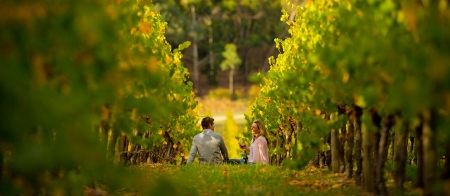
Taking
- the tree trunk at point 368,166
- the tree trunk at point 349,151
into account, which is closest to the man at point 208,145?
the tree trunk at point 349,151

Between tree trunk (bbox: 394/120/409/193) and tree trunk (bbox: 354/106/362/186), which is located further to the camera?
tree trunk (bbox: 354/106/362/186)

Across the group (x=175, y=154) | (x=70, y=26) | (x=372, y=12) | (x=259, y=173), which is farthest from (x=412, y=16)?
(x=175, y=154)

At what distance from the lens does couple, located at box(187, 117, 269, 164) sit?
1556cm

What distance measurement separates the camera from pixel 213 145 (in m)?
15.6

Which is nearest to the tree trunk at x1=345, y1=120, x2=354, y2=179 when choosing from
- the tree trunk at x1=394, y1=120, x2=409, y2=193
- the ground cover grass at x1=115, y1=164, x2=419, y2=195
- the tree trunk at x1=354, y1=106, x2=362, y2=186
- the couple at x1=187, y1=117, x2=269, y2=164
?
the ground cover grass at x1=115, y1=164, x2=419, y2=195

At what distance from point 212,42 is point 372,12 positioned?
6583 centimetres

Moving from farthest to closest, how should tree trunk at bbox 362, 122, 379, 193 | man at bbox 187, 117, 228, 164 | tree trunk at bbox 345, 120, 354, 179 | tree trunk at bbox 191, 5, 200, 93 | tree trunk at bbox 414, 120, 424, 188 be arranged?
1. tree trunk at bbox 191, 5, 200, 93
2. man at bbox 187, 117, 228, 164
3. tree trunk at bbox 345, 120, 354, 179
4. tree trunk at bbox 362, 122, 379, 193
5. tree trunk at bbox 414, 120, 424, 188

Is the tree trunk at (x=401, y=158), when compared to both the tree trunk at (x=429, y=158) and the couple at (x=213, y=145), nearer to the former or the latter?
the tree trunk at (x=429, y=158)

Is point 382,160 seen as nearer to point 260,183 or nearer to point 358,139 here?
point 358,139

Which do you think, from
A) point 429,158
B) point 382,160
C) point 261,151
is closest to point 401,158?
point 382,160

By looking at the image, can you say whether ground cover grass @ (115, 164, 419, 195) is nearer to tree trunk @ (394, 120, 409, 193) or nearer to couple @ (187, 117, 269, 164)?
tree trunk @ (394, 120, 409, 193)

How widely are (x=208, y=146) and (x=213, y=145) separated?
115 millimetres

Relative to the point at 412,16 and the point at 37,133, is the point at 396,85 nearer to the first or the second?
the point at 412,16

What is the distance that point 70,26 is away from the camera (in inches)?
202
